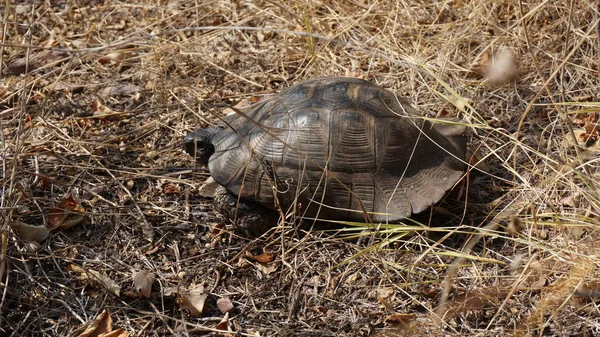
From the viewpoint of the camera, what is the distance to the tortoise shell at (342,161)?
3562mm

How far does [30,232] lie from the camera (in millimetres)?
3514

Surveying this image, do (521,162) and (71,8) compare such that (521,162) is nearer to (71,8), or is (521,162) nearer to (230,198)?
(230,198)

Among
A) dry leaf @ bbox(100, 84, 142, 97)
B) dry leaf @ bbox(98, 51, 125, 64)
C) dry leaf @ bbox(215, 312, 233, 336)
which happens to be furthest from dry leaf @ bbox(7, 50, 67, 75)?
dry leaf @ bbox(215, 312, 233, 336)

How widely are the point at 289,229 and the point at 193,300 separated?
665mm

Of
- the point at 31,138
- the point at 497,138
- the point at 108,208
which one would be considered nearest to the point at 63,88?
the point at 31,138

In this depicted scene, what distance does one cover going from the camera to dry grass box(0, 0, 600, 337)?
3.07 meters

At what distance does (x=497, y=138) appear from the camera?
4.11m

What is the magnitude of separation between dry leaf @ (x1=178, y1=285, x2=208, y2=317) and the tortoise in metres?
0.48

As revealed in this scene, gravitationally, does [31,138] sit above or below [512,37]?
below

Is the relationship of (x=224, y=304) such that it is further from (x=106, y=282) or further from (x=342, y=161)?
(x=342, y=161)

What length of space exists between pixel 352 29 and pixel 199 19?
123 centimetres

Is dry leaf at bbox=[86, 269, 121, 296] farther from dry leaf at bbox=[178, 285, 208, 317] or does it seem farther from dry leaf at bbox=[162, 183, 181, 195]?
dry leaf at bbox=[162, 183, 181, 195]

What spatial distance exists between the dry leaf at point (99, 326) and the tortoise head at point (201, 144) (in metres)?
1.10

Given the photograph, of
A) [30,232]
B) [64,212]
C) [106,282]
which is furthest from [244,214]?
[30,232]
